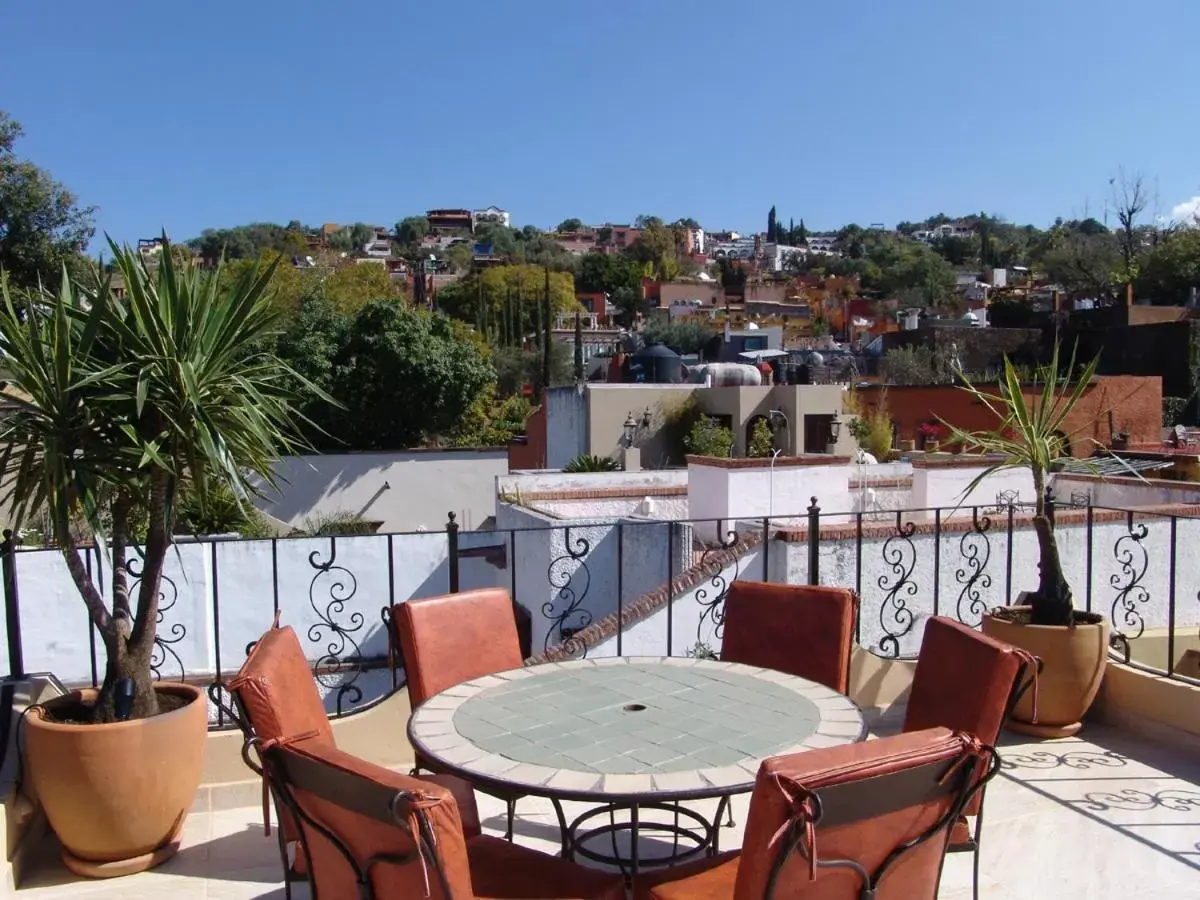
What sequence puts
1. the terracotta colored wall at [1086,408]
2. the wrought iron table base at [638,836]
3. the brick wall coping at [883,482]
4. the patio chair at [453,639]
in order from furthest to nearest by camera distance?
the terracotta colored wall at [1086,408]
the brick wall coping at [883,482]
the patio chair at [453,639]
the wrought iron table base at [638,836]

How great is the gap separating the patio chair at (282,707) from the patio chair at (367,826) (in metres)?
0.12

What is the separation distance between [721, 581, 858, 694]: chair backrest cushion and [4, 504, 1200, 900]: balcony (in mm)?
507

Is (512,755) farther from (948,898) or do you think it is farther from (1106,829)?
(1106,829)

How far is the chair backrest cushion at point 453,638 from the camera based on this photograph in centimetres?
336

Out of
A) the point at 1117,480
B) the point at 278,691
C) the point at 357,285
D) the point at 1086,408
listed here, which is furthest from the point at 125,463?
the point at 357,285

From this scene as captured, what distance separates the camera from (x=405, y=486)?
20703 mm

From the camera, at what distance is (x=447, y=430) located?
913 inches

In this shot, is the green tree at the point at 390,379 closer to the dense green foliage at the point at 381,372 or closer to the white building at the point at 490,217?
the dense green foliage at the point at 381,372

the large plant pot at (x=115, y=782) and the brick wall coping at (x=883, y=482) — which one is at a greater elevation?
the brick wall coping at (x=883, y=482)

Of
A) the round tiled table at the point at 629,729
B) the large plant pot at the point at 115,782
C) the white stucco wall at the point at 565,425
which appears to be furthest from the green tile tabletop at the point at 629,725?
the white stucco wall at the point at 565,425

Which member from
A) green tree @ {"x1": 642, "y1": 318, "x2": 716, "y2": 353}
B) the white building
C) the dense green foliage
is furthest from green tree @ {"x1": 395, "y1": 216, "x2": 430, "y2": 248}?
the dense green foliage

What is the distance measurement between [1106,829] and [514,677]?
7.04ft

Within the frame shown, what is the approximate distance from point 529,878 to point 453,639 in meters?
1.26

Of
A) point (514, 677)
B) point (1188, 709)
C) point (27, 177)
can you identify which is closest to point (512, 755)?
point (514, 677)
